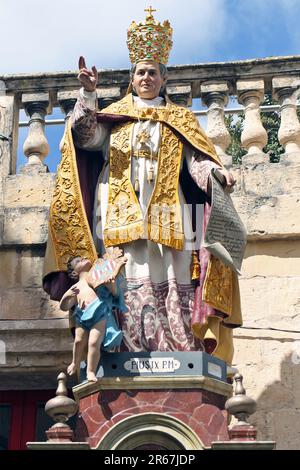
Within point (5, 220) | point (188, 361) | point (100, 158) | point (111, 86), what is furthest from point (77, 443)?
point (111, 86)

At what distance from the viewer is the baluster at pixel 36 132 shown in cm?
740

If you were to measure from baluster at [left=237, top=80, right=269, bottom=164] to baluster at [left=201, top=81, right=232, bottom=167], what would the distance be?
0.11 meters

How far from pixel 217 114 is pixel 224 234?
1.73 metres

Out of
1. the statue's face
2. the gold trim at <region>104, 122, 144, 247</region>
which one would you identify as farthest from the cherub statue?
the statue's face

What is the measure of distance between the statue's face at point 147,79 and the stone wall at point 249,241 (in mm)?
989

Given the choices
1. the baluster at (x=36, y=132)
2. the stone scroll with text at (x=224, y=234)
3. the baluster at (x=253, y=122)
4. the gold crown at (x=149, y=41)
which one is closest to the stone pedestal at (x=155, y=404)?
the stone scroll with text at (x=224, y=234)

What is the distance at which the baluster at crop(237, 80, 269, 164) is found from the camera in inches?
286

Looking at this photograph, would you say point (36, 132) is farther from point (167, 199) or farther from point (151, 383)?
point (151, 383)

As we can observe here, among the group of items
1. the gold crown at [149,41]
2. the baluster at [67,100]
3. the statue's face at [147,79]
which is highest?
the baluster at [67,100]

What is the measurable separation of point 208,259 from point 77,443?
4.30ft

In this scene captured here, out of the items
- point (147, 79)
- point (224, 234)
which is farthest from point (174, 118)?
point (224, 234)

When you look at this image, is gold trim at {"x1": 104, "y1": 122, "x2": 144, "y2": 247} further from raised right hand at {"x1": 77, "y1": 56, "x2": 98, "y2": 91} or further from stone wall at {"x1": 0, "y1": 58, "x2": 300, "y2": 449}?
stone wall at {"x1": 0, "y1": 58, "x2": 300, "y2": 449}

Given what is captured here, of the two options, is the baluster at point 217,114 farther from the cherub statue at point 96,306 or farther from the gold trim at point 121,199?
the cherub statue at point 96,306

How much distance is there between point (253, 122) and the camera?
24.1ft
